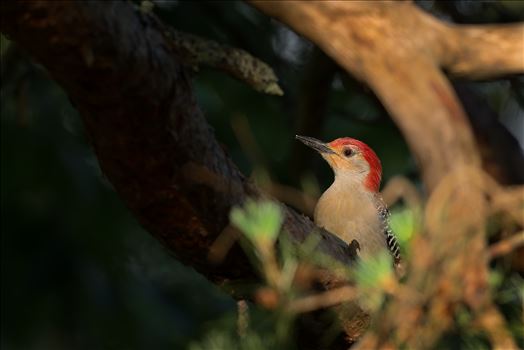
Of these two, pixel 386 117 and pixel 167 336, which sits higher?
pixel 386 117

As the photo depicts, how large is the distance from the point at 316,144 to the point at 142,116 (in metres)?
3.88

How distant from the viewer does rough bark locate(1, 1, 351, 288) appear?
3.21m

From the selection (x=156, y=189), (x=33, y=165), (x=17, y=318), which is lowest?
(x=17, y=318)

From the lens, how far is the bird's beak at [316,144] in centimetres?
717

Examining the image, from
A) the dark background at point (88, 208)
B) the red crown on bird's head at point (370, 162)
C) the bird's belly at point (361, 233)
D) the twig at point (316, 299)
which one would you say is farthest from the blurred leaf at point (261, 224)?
the dark background at point (88, 208)

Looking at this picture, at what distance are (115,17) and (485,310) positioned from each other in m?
1.39

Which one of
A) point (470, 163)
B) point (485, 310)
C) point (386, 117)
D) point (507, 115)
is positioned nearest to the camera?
point (485, 310)

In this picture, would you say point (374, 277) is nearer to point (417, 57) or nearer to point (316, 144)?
point (417, 57)

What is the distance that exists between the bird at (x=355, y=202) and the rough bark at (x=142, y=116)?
2.08 metres

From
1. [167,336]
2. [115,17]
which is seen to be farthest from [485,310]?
[167,336]

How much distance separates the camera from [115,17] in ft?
10.9

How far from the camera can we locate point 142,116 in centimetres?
346

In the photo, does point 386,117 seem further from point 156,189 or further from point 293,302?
point 293,302

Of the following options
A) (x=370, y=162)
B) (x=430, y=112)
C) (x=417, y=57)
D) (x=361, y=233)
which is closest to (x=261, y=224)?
(x=430, y=112)
